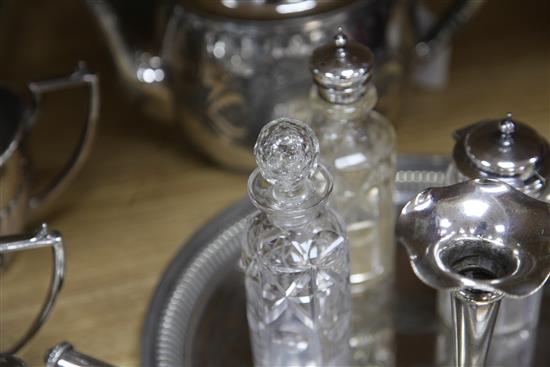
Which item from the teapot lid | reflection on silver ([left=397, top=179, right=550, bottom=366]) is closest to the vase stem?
reflection on silver ([left=397, top=179, right=550, bottom=366])

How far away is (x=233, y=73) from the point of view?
25.1 inches

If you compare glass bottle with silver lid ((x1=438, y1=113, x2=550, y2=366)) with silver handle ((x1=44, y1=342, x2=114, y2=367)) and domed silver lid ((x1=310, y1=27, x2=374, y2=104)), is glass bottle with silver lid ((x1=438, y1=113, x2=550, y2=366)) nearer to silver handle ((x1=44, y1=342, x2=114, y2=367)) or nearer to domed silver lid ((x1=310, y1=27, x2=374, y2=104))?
domed silver lid ((x1=310, y1=27, x2=374, y2=104))

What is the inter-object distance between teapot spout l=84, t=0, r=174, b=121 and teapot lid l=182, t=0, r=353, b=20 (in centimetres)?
9

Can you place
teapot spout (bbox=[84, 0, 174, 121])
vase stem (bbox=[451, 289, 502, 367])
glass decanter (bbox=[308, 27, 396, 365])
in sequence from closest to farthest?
vase stem (bbox=[451, 289, 502, 367]) < glass decanter (bbox=[308, 27, 396, 365]) < teapot spout (bbox=[84, 0, 174, 121])

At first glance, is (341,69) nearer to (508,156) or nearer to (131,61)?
(508,156)

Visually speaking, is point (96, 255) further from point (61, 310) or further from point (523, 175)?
point (523, 175)

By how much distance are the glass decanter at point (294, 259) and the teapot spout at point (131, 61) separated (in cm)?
23

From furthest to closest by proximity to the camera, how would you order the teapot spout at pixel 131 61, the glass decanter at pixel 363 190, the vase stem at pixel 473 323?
the teapot spout at pixel 131 61 < the glass decanter at pixel 363 190 < the vase stem at pixel 473 323

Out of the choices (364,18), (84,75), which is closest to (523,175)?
(364,18)

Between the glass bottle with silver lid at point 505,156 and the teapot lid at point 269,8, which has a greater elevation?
the teapot lid at point 269,8

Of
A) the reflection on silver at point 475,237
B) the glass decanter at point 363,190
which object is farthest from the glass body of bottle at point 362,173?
the reflection on silver at point 475,237

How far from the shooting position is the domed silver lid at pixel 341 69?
0.51 metres

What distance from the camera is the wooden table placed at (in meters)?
0.62

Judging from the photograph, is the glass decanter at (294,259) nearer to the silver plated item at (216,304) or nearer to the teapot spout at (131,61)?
the silver plated item at (216,304)
